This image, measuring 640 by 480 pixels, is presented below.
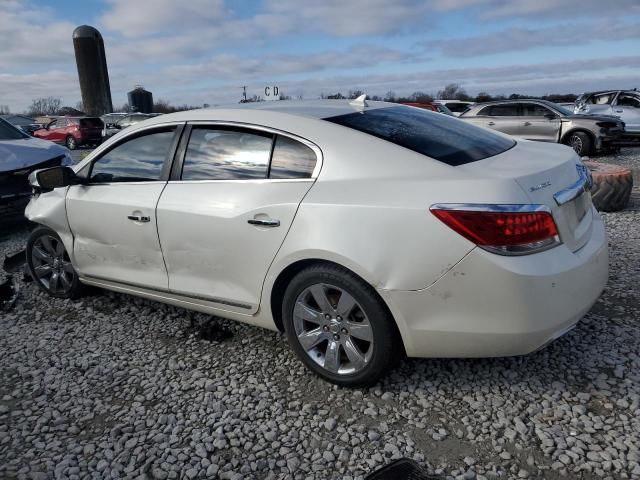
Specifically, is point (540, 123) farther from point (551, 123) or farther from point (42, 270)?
point (42, 270)

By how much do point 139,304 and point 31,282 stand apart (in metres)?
1.35

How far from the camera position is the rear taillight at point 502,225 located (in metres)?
2.26

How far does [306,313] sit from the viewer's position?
2803mm

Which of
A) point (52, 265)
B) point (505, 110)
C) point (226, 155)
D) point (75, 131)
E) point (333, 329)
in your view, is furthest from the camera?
point (75, 131)

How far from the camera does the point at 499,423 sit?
2473 millimetres

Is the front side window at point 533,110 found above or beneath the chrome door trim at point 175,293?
above

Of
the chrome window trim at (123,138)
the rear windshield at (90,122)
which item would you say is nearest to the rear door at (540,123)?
the chrome window trim at (123,138)

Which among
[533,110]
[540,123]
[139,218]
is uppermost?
[533,110]

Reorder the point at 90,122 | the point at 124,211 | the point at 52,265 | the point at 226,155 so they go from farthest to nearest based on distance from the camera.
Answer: the point at 90,122 → the point at 52,265 → the point at 124,211 → the point at 226,155

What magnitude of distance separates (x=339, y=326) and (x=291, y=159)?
963 mm

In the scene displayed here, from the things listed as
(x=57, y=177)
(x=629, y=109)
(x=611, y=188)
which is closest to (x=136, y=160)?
(x=57, y=177)

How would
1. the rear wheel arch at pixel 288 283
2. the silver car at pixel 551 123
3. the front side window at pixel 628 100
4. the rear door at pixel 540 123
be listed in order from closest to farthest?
1. the rear wheel arch at pixel 288 283
2. the silver car at pixel 551 123
3. the rear door at pixel 540 123
4. the front side window at pixel 628 100

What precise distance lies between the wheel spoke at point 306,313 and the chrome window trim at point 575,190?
52.9 inches

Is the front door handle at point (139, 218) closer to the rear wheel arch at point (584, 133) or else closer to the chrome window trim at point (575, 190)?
the chrome window trim at point (575, 190)
